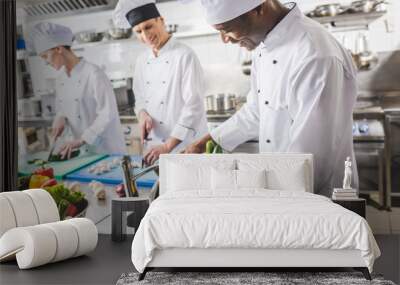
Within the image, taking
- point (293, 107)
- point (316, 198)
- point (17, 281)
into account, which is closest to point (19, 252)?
point (17, 281)

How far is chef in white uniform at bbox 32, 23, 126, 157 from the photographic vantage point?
7.19 metres

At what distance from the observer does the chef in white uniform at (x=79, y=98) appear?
7.19m

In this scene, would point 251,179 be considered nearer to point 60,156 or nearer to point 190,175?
point 190,175

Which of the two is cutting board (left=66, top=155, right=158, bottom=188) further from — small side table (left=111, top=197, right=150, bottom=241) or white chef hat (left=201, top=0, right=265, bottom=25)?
white chef hat (left=201, top=0, right=265, bottom=25)

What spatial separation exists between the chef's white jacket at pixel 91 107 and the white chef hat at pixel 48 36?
1.06ft

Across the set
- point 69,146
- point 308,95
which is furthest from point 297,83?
point 69,146

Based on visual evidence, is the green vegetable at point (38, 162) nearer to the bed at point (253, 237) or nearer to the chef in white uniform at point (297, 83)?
the chef in white uniform at point (297, 83)

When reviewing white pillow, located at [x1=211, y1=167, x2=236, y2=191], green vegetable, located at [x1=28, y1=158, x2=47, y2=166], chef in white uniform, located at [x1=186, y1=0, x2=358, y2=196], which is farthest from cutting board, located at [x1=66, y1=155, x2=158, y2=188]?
chef in white uniform, located at [x1=186, y1=0, x2=358, y2=196]

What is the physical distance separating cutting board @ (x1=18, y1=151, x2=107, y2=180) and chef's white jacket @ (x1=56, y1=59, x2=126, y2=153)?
0.42 ft

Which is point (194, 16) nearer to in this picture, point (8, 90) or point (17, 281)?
point (8, 90)

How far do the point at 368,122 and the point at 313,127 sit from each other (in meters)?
0.59

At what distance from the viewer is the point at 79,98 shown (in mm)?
7309

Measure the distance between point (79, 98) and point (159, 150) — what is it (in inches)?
43.0

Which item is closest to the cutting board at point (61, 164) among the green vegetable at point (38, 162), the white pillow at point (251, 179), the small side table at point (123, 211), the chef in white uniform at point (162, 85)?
the green vegetable at point (38, 162)
